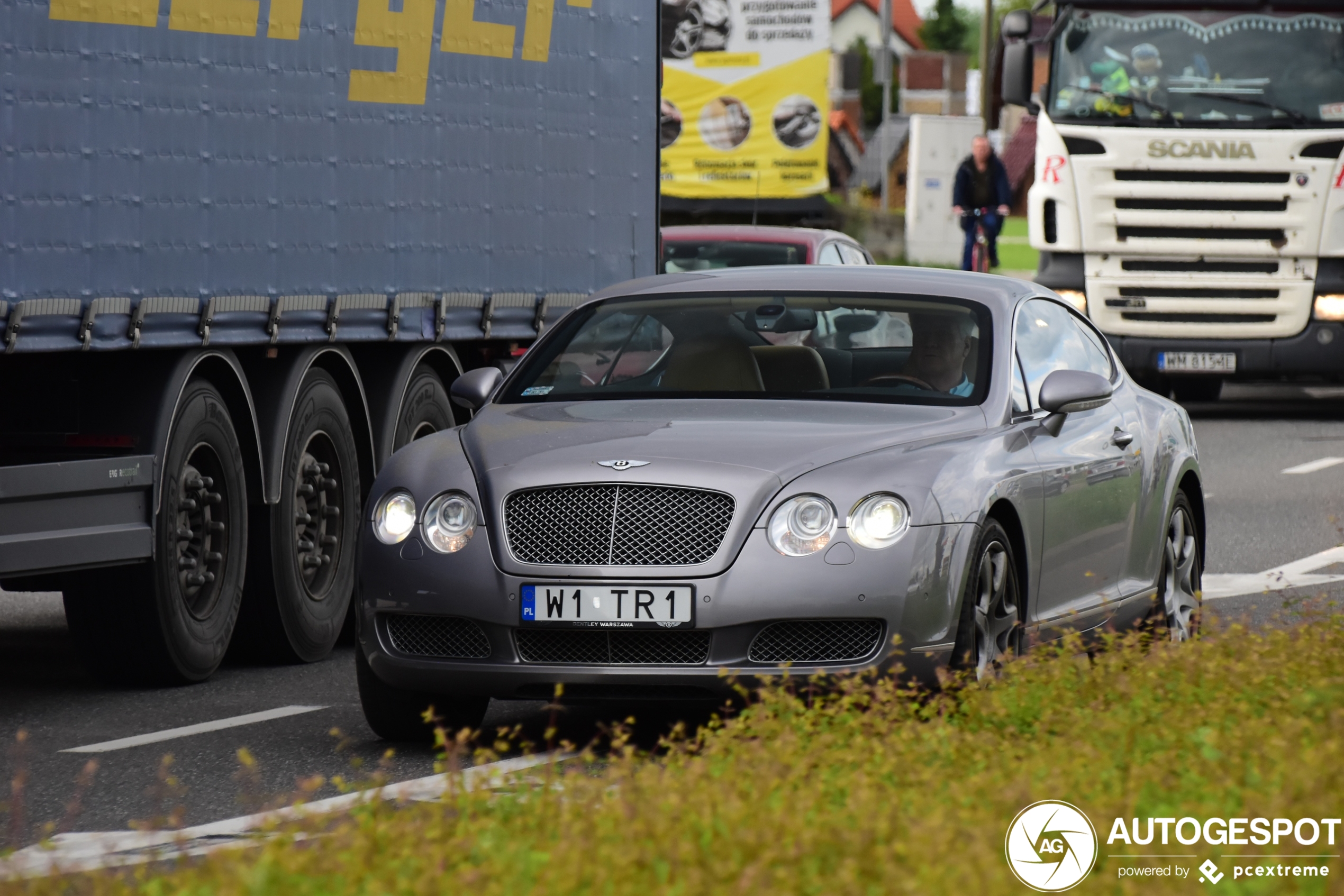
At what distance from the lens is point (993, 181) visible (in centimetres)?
3039

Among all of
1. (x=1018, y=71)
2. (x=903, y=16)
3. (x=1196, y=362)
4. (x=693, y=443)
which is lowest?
(x=1196, y=362)

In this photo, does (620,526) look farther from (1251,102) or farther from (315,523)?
(1251,102)

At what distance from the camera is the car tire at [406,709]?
7637 millimetres

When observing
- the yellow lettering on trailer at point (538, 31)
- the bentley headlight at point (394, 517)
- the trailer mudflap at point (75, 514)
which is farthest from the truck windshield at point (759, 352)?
the yellow lettering on trailer at point (538, 31)

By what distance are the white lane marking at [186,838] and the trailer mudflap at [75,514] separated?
74.9 inches

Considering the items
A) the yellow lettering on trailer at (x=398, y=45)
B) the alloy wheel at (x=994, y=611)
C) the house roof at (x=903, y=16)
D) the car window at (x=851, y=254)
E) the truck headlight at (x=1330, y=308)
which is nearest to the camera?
the alloy wheel at (x=994, y=611)

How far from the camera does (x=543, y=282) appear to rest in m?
12.5

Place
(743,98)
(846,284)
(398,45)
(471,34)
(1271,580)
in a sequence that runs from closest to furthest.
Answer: (846,284)
(398,45)
(471,34)
(1271,580)
(743,98)

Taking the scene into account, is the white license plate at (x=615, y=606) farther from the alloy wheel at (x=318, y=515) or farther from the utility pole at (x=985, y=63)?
the utility pole at (x=985, y=63)

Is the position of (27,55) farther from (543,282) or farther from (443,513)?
(543,282)

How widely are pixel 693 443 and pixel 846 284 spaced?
1.60 meters

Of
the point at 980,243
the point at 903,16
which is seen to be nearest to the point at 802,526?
the point at 980,243

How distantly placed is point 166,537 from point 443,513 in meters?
1.98

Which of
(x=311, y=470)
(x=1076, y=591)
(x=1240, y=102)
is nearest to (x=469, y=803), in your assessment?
(x=1076, y=591)
